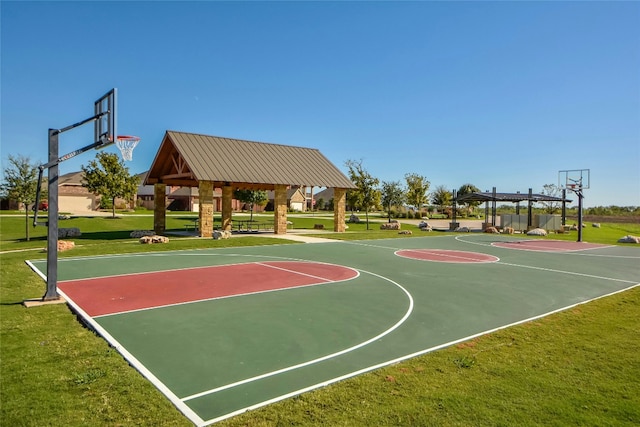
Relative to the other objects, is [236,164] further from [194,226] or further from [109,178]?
[109,178]

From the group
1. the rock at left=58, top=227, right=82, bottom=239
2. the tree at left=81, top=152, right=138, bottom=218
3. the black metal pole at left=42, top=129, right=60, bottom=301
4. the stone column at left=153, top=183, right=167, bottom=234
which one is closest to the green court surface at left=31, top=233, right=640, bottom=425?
the black metal pole at left=42, top=129, right=60, bottom=301

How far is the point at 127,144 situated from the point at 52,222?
8.49 feet

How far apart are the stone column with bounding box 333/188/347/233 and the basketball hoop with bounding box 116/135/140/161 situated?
2069 cm

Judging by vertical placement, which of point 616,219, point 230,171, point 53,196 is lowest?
point 616,219

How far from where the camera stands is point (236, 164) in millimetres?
26656

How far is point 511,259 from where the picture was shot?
17.7 m

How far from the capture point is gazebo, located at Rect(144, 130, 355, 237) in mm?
24469

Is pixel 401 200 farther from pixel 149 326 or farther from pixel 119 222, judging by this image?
pixel 149 326

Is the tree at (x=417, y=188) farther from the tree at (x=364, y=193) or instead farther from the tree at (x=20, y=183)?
the tree at (x=20, y=183)

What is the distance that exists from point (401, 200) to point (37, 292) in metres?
35.8

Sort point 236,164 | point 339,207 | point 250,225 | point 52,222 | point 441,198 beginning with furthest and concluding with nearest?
point 441,198 → point 250,225 → point 339,207 → point 236,164 → point 52,222

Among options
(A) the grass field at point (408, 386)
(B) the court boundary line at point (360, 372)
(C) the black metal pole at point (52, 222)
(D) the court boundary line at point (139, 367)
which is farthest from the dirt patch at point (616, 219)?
(D) the court boundary line at point (139, 367)

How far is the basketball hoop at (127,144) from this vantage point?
9719 millimetres

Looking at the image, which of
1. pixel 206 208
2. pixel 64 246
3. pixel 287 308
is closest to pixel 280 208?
pixel 206 208
